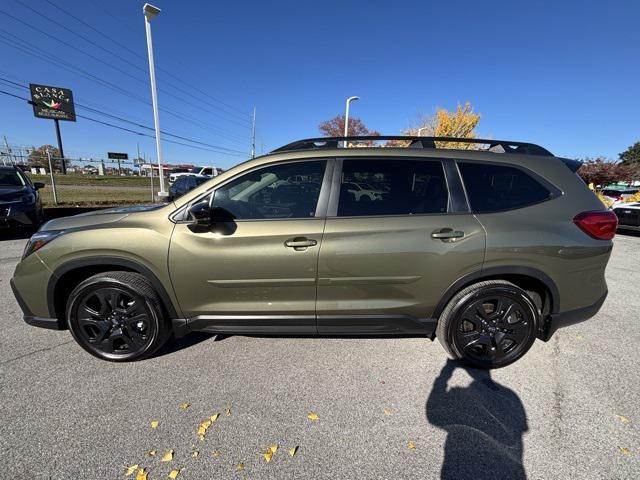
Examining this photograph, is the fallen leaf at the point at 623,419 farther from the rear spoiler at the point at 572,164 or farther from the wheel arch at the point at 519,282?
the rear spoiler at the point at 572,164

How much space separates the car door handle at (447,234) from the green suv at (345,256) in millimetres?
15

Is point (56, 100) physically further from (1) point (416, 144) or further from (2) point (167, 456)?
(2) point (167, 456)

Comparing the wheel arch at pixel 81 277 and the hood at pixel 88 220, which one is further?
the hood at pixel 88 220

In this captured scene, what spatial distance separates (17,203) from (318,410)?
25.1ft

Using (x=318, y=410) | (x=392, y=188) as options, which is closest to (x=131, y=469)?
(x=318, y=410)

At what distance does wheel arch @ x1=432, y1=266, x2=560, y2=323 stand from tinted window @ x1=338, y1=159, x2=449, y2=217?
1.95ft

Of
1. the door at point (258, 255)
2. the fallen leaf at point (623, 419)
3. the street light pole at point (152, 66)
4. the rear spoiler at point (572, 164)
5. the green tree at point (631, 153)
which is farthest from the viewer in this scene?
the green tree at point (631, 153)

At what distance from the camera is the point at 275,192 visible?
8.46 ft

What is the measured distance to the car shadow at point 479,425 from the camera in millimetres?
1812

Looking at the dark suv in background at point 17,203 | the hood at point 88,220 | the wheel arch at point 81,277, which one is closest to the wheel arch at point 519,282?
the wheel arch at point 81,277

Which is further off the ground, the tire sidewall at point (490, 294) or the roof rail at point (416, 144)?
the roof rail at point (416, 144)

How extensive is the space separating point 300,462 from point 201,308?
1.33 metres

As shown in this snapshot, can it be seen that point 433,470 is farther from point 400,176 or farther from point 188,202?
point 188,202

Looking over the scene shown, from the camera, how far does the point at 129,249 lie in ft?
8.06
